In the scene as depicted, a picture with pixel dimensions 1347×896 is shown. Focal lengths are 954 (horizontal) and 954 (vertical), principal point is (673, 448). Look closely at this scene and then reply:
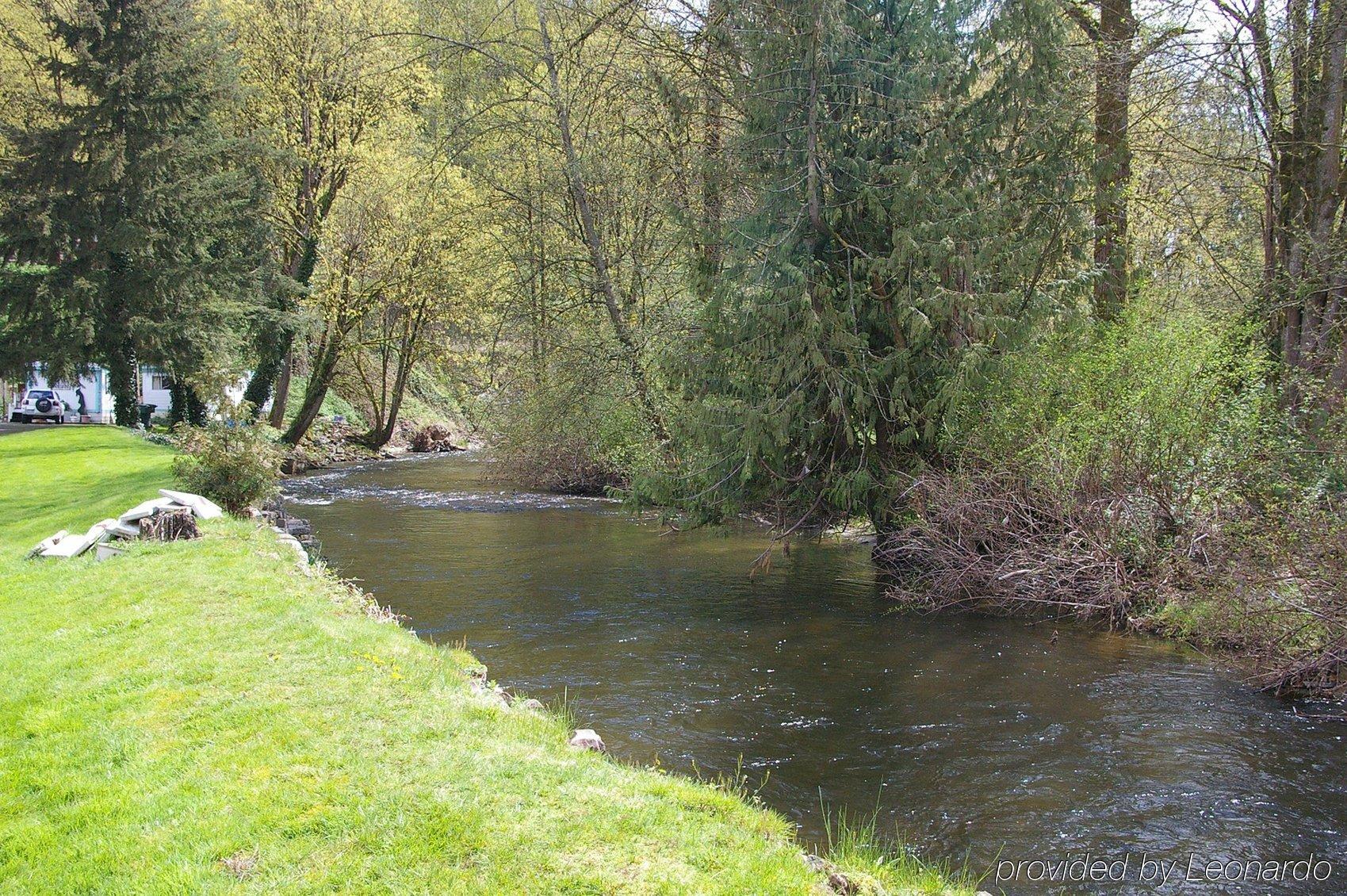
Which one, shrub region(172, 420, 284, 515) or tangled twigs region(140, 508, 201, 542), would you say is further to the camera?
shrub region(172, 420, 284, 515)

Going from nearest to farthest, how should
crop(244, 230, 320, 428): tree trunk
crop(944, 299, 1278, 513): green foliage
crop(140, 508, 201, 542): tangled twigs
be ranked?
crop(944, 299, 1278, 513): green foliage, crop(140, 508, 201, 542): tangled twigs, crop(244, 230, 320, 428): tree trunk

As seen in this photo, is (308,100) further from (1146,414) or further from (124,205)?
(1146,414)

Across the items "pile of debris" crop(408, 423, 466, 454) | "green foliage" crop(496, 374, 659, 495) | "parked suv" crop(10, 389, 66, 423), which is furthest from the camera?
"pile of debris" crop(408, 423, 466, 454)

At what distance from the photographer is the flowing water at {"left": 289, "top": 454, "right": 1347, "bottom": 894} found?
6301 millimetres

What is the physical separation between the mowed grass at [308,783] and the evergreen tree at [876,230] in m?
6.50

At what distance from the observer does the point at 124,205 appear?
24.7 metres

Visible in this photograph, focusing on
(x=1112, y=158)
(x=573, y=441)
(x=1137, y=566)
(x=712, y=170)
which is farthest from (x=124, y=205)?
(x=1137, y=566)

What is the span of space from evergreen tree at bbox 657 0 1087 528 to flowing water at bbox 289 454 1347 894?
2.26 m

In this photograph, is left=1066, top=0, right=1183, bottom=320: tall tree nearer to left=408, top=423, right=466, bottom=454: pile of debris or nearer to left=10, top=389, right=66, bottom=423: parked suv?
left=408, top=423, right=466, bottom=454: pile of debris

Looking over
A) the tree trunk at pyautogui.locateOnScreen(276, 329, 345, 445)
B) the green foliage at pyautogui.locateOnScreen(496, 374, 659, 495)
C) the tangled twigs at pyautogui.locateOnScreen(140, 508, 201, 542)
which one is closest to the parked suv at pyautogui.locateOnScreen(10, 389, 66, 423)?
the tree trunk at pyautogui.locateOnScreen(276, 329, 345, 445)

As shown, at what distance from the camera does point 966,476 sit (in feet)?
39.9

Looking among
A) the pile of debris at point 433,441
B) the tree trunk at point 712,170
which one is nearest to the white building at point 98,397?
the pile of debris at point 433,441

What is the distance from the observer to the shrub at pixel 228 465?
49.5 feet

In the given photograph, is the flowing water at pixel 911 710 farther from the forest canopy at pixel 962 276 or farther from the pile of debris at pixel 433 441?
the pile of debris at pixel 433 441
